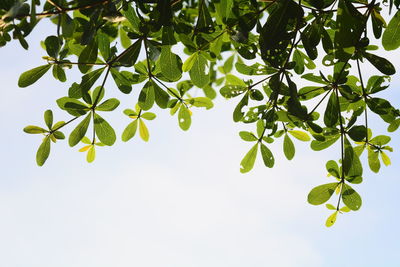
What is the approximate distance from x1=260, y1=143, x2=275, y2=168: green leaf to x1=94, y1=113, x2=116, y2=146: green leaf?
1.11 metres

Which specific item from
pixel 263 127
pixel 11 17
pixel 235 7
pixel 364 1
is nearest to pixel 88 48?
pixel 11 17

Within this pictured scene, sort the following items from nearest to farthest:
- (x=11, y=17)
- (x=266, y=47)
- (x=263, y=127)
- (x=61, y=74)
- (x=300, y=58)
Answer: (x=11, y=17) → (x=266, y=47) → (x=61, y=74) → (x=300, y=58) → (x=263, y=127)


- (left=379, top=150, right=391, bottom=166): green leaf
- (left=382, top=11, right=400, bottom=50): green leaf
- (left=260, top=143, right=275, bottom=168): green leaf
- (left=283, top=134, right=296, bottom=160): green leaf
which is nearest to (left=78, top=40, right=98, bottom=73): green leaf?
(left=260, top=143, right=275, bottom=168): green leaf

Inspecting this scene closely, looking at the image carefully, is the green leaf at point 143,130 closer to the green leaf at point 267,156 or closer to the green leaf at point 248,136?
the green leaf at point 248,136

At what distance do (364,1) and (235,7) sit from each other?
772 millimetres

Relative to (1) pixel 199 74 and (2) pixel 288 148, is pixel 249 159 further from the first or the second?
(1) pixel 199 74

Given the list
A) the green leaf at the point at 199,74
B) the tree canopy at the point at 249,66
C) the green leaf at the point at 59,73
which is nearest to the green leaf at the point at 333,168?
the tree canopy at the point at 249,66

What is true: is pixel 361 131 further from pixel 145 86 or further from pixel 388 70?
pixel 145 86

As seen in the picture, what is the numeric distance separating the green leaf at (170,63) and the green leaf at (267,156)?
0.98 meters

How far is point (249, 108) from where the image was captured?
113 inches

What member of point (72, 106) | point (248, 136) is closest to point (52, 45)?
point (72, 106)

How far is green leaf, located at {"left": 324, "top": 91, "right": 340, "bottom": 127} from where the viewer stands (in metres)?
2.49

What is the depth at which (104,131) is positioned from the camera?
2.73m

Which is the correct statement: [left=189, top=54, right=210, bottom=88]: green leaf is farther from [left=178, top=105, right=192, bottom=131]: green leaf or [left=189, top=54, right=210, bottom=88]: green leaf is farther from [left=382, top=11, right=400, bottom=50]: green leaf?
[left=382, top=11, right=400, bottom=50]: green leaf
